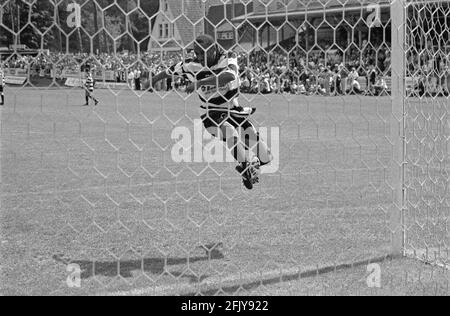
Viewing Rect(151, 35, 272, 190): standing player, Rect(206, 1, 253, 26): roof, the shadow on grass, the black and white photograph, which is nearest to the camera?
the black and white photograph

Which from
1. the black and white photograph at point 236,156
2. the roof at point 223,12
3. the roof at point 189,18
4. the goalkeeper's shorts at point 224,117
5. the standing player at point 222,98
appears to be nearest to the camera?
the black and white photograph at point 236,156

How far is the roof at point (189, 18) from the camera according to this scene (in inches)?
184

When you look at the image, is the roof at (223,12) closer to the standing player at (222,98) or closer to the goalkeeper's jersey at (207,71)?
the standing player at (222,98)

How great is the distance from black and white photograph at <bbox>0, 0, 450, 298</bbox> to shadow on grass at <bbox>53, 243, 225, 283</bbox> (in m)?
0.02

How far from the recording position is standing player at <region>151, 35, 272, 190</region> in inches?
212

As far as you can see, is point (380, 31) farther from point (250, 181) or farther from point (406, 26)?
point (250, 181)

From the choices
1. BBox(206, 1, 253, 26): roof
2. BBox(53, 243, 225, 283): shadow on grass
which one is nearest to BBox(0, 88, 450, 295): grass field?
BBox(53, 243, 225, 283): shadow on grass

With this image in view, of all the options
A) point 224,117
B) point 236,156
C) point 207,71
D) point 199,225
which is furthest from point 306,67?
point 199,225

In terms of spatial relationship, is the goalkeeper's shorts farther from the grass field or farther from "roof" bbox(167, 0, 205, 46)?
"roof" bbox(167, 0, 205, 46)

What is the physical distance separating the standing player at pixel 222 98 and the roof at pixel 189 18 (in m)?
0.09

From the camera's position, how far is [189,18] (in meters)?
4.75
